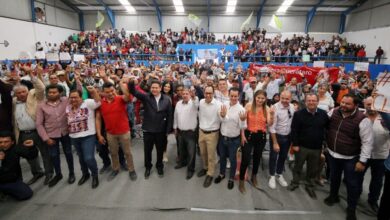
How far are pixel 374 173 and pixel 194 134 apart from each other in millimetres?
2763

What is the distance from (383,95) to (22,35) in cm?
2024

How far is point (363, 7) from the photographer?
60.7 ft

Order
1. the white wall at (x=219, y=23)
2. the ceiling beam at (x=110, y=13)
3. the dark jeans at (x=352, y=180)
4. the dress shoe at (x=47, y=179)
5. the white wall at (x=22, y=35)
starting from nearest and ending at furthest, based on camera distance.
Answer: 1. the dark jeans at (x=352, y=180)
2. the dress shoe at (x=47, y=179)
3. the white wall at (x=22, y=35)
4. the ceiling beam at (x=110, y=13)
5. the white wall at (x=219, y=23)

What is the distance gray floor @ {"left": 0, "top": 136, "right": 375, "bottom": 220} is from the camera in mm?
3088

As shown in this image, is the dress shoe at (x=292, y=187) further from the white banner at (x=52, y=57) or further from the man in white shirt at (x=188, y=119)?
the white banner at (x=52, y=57)

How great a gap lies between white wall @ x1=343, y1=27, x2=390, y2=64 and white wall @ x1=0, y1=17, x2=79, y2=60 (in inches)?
1024

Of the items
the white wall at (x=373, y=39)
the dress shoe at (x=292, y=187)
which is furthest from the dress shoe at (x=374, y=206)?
the white wall at (x=373, y=39)

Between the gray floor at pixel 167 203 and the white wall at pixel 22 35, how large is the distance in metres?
15.1

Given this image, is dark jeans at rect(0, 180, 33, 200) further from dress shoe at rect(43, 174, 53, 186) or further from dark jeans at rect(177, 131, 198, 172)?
dark jeans at rect(177, 131, 198, 172)

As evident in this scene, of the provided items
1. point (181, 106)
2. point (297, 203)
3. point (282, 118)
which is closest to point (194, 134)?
point (181, 106)

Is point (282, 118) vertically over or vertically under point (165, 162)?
over

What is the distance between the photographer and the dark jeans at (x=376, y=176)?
3.03 meters

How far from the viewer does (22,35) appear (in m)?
15.6

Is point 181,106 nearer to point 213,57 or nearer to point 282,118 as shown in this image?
point 282,118
